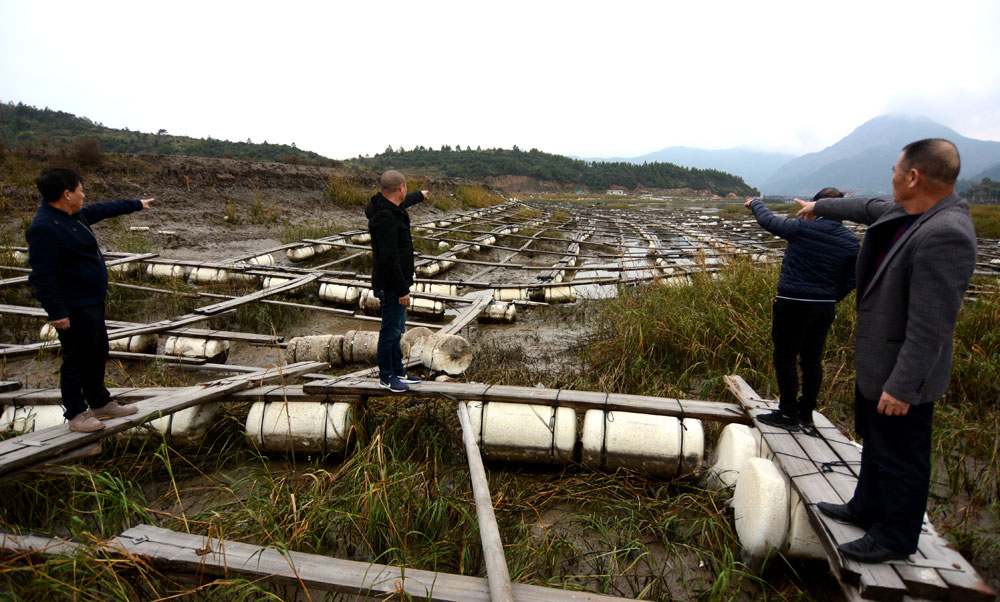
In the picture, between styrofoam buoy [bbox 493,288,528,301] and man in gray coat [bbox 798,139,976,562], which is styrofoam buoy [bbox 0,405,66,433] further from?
styrofoam buoy [bbox 493,288,528,301]

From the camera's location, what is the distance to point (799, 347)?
8.63 ft

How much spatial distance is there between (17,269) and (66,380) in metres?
5.46

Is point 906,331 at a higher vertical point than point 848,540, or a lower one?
higher

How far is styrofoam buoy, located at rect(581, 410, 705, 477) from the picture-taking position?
111 inches

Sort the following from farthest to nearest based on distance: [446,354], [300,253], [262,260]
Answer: [300,253], [262,260], [446,354]

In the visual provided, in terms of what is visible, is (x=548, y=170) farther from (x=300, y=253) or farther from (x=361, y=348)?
(x=361, y=348)

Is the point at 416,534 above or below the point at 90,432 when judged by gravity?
below

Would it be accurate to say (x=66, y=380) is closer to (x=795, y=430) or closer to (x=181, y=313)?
(x=181, y=313)

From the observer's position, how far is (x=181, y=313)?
5.96 meters

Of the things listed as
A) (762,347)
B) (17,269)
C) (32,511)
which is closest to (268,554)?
(32,511)

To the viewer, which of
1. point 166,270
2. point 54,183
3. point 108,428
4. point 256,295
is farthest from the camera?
point 166,270

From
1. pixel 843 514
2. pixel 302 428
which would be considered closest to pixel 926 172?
pixel 843 514

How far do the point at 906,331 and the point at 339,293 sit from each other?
243 inches

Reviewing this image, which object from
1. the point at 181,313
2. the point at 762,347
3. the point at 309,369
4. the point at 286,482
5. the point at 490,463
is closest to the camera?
the point at 286,482
